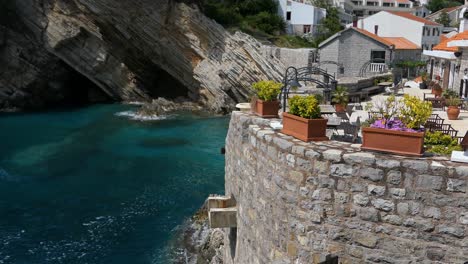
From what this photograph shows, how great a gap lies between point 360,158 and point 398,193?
623 millimetres

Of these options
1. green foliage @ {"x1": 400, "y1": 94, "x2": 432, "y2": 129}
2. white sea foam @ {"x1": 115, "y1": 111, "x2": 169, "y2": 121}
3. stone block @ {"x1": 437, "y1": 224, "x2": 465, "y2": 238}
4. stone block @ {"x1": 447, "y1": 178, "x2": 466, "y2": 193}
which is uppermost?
green foliage @ {"x1": 400, "y1": 94, "x2": 432, "y2": 129}

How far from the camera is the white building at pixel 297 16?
58094 millimetres

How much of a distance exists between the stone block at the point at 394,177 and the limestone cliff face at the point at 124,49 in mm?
35560

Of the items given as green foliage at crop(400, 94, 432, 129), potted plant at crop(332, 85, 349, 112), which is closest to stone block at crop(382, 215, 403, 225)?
green foliage at crop(400, 94, 432, 129)

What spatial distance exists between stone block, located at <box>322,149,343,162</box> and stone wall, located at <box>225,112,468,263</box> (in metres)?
0.01

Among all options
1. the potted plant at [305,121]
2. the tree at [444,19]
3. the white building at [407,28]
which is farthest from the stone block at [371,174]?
the tree at [444,19]

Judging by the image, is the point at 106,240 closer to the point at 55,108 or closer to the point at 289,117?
the point at 289,117

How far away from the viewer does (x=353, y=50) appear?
39031mm

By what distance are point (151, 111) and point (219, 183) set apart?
63.7 feet

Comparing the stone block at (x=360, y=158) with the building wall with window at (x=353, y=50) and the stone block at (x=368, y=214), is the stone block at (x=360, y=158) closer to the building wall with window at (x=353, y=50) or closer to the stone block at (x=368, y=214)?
the stone block at (x=368, y=214)

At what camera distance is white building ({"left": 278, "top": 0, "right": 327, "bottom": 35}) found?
58094 millimetres

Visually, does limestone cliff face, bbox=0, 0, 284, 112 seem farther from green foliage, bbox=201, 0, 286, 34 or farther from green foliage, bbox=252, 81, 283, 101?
green foliage, bbox=252, 81, 283, 101

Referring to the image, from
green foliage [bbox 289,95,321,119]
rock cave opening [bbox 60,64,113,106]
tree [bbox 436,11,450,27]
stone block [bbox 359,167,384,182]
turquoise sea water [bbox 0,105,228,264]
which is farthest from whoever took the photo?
tree [bbox 436,11,450,27]

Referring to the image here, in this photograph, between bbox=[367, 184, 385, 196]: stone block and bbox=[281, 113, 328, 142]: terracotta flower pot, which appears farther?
bbox=[281, 113, 328, 142]: terracotta flower pot
